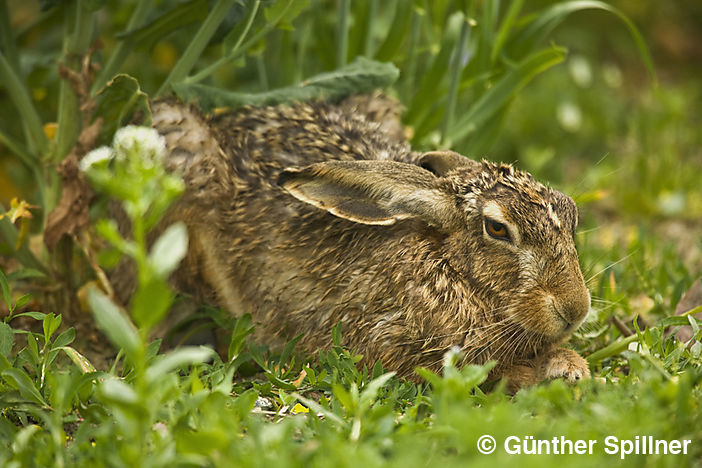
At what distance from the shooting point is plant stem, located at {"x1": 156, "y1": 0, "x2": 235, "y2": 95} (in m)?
4.36

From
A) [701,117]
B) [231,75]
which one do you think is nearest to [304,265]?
[231,75]

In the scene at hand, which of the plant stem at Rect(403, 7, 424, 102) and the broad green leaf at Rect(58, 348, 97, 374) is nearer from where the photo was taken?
the broad green leaf at Rect(58, 348, 97, 374)

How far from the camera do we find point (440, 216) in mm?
3904

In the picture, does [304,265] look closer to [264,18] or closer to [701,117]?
[264,18]

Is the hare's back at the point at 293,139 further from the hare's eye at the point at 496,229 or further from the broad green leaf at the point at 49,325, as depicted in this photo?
the broad green leaf at the point at 49,325

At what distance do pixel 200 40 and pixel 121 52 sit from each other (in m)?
0.56

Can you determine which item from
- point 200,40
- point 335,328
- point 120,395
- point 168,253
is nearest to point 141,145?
point 168,253

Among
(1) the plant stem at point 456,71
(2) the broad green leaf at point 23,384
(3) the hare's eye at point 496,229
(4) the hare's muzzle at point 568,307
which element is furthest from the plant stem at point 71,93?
(4) the hare's muzzle at point 568,307

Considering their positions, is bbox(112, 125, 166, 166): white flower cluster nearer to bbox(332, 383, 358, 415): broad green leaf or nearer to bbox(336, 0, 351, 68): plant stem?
bbox(332, 383, 358, 415): broad green leaf

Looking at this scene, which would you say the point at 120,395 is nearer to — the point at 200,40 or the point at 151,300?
the point at 151,300

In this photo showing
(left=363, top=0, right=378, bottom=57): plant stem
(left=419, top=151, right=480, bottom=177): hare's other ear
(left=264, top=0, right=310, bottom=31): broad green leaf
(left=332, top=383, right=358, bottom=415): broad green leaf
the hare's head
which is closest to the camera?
(left=332, top=383, right=358, bottom=415): broad green leaf

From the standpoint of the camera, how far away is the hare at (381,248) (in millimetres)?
3725

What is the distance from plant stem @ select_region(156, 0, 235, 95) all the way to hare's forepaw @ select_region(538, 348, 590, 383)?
8.20ft

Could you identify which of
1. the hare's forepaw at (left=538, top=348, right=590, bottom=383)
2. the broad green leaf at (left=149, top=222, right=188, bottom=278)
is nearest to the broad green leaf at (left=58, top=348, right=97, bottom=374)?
the broad green leaf at (left=149, top=222, right=188, bottom=278)
